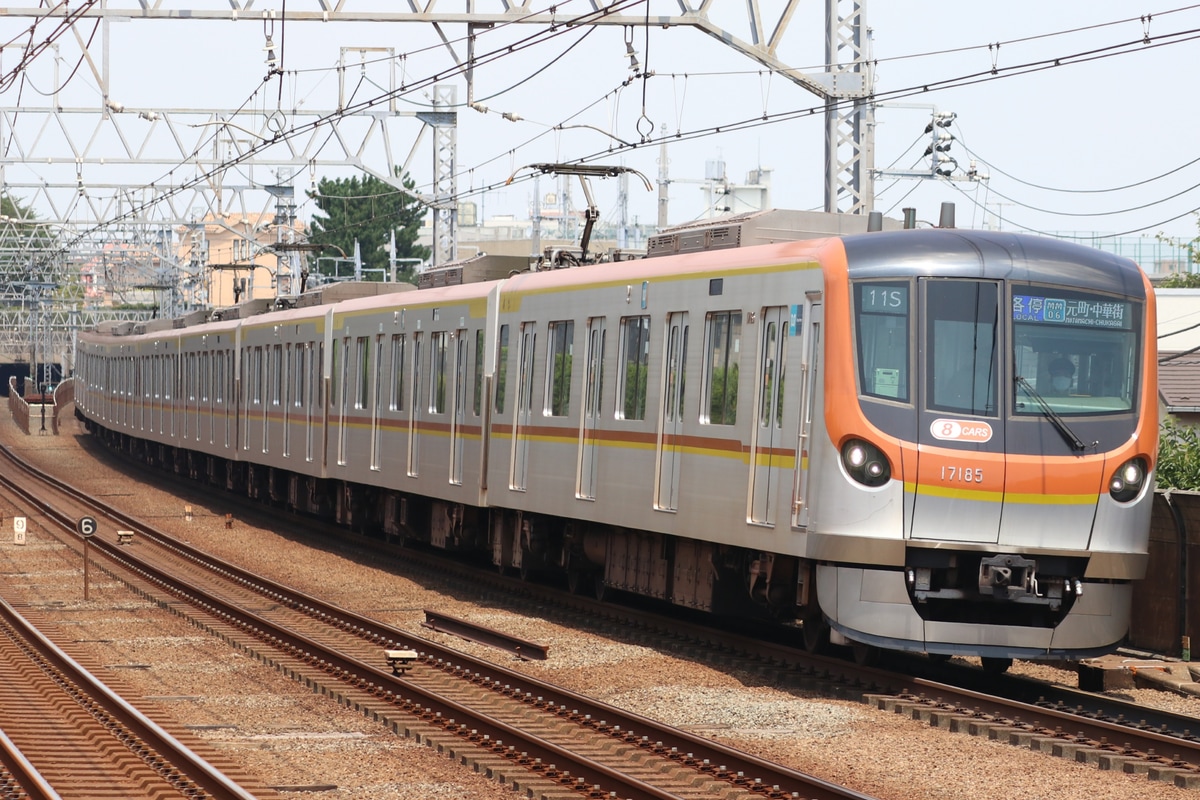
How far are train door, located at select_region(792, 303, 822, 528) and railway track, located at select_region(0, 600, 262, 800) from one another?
4239mm

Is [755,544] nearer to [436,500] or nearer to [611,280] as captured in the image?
[611,280]

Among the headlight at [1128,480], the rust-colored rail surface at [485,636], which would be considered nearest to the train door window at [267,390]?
the rust-colored rail surface at [485,636]

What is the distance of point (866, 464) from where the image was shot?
37.8ft

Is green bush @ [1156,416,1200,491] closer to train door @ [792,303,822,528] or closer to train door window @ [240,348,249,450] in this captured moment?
train door @ [792,303,822,528]

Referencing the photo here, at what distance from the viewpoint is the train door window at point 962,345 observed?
11617 mm

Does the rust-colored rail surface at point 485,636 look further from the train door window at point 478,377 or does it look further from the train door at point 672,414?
the train door window at point 478,377

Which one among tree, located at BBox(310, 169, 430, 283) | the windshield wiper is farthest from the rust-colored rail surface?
tree, located at BBox(310, 169, 430, 283)

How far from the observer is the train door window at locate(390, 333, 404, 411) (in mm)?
21594

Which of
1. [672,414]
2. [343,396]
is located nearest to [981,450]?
[672,414]

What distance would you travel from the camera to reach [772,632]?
15.1 metres

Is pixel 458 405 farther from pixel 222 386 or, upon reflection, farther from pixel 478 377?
pixel 222 386

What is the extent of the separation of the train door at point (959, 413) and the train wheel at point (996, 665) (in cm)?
138

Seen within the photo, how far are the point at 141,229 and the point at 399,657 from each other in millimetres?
47549

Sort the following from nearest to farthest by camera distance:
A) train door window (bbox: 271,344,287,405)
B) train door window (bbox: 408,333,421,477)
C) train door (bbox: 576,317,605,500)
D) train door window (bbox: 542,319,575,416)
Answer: train door (bbox: 576,317,605,500) → train door window (bbox: 542,319,575,416) → train door window (bbox: 408,333,421,477) → train door window (bbox: 271,344,287,405)
